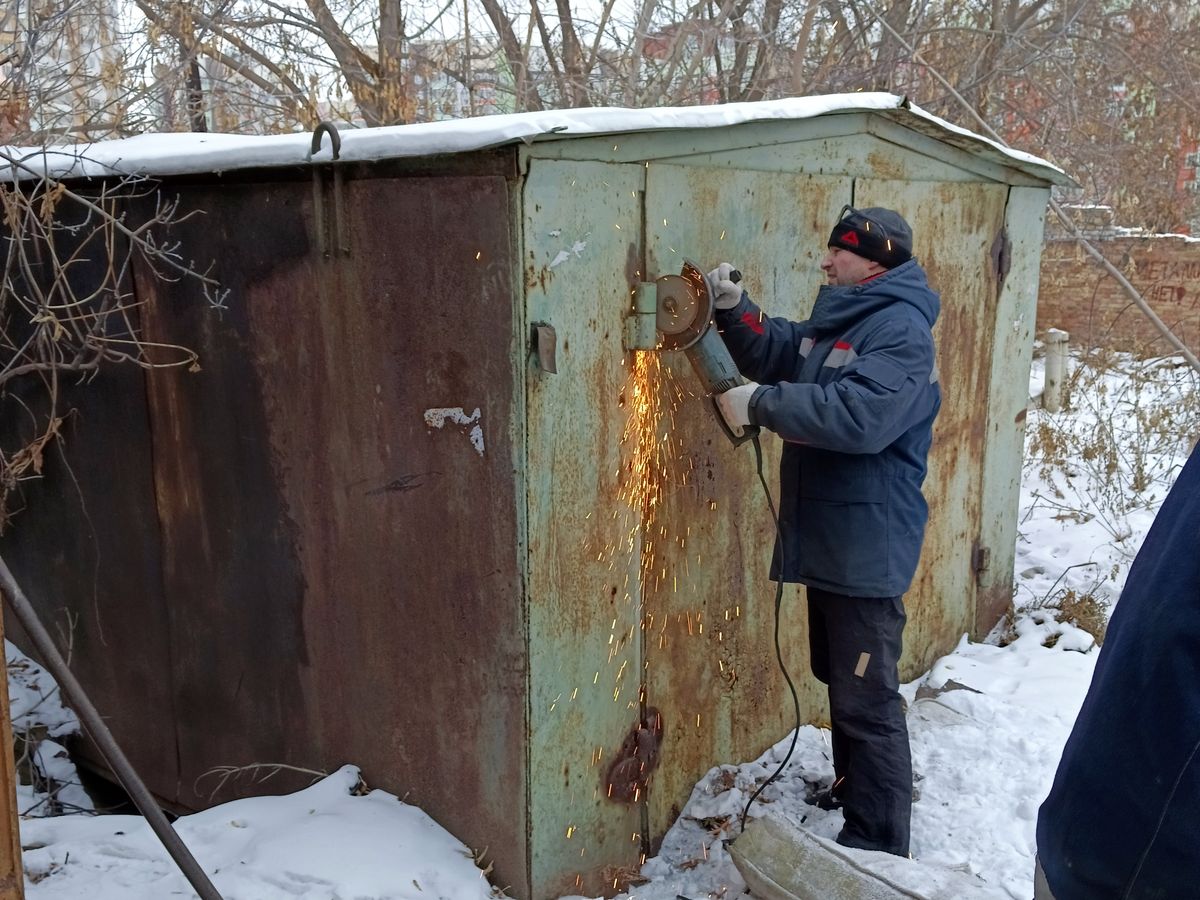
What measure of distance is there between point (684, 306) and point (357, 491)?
126cm

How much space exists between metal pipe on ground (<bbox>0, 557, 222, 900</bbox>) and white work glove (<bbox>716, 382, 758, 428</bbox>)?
197 centimetres

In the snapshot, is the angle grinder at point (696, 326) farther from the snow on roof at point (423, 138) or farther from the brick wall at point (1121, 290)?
the brick wall at point (1121, 290)

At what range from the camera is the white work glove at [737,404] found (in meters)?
3.24

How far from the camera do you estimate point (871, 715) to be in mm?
3506

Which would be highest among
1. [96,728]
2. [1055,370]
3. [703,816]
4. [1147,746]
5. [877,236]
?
[877,236]

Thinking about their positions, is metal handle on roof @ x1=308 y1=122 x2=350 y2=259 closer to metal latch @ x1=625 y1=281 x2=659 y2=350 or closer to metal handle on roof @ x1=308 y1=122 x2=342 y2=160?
metal handle on roof @ x1=308 y1=122 x2=342 y2=160

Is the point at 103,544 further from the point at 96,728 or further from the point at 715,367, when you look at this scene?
the point at 715,367

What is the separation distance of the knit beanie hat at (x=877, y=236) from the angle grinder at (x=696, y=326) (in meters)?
0.54

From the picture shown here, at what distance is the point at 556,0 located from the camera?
11.4 m

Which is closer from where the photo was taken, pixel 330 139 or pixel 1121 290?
pixel 330 139

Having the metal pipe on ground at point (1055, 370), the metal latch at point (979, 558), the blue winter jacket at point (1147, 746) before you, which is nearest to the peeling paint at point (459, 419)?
the blue winter jacket at point (1147, 746)

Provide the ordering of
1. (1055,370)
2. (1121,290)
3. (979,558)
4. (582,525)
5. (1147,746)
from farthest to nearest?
(1121,290), (1055,370), (979,558), (582,525), (1147,746)

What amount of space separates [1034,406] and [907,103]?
7490mm

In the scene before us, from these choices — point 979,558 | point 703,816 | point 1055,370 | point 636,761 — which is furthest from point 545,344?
point 1055,370
